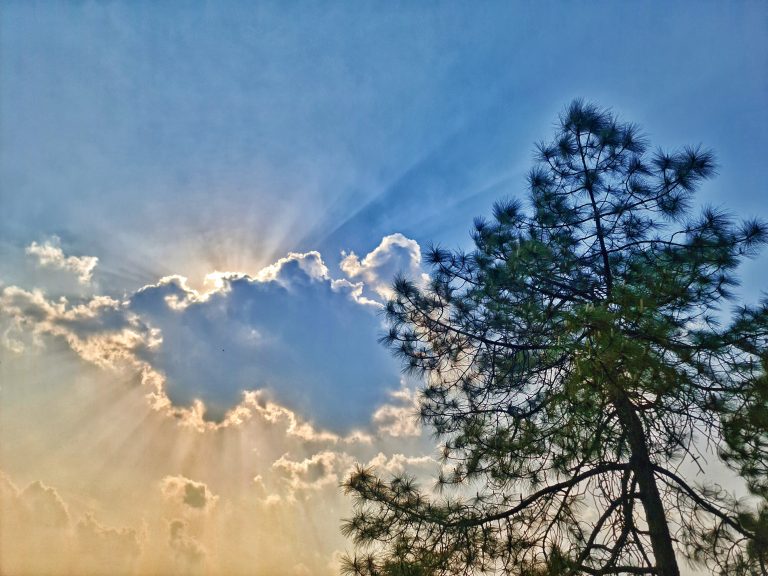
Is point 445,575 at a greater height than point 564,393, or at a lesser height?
lesser

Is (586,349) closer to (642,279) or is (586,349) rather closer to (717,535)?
(642,279)

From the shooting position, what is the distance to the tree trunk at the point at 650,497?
4727 millimetres

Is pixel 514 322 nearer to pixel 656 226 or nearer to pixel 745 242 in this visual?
pixel 656 226

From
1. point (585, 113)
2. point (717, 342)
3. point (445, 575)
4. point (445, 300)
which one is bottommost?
point (445, 575)

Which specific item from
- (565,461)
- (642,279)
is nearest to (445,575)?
(565,461)

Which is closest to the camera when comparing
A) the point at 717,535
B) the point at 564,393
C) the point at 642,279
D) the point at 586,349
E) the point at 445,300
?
the point at 586,349

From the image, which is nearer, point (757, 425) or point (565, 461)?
point (757, 425)

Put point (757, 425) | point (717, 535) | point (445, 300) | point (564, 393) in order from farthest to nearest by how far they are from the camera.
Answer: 1. point (445, 300)
2. point (717, 535)
3. point (757, 425)
4. point (564, 393)

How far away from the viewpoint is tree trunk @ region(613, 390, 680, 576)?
4727mm

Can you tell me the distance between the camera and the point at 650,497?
16.4 feet

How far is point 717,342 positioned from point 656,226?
227 cm

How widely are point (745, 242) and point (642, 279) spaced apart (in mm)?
1878

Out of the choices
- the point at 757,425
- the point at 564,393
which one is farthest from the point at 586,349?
the point at 757,425

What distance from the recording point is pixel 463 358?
6098 millimetres
